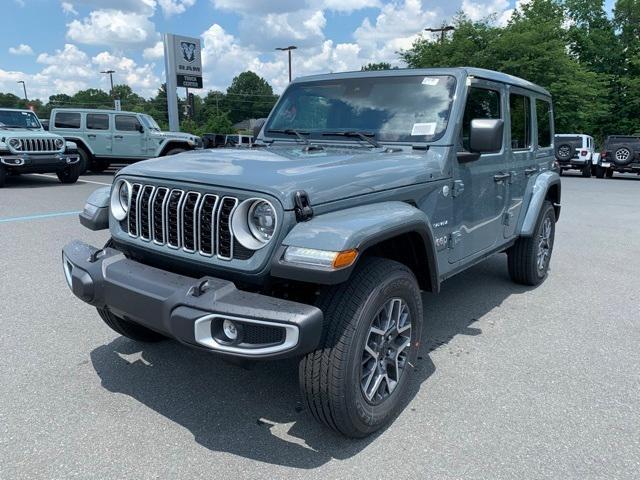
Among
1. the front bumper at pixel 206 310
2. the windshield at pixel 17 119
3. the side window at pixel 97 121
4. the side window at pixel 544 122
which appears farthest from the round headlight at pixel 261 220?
the side window at pixel 97 121

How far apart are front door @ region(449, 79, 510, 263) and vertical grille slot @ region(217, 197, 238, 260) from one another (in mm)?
1685

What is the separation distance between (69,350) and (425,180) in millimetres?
2642

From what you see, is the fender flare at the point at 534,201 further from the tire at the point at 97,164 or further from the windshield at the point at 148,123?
the tire at the point at 97,164

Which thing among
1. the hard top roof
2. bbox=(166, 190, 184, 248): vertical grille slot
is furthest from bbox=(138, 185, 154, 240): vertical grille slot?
the hard top roof

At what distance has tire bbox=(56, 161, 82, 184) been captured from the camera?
44.5ft

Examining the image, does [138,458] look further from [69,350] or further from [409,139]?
[409,139]

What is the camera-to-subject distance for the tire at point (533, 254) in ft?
16.3

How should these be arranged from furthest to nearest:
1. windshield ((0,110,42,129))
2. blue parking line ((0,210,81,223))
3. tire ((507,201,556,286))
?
1. windshield ((0,110,42,129))
2. blue parking line ((0,210,81,223))
3. tire ((507,201,556,286))

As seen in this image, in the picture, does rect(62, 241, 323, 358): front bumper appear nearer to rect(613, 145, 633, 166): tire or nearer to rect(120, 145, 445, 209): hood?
rect(120, 145, 445, 209): hood

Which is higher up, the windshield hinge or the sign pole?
the sign pole

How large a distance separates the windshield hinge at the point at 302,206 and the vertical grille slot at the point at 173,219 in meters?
0.64

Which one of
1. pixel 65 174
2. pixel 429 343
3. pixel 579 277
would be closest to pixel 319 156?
pixel 429 343

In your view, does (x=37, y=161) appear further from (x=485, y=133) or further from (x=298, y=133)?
(x=485, y=133)

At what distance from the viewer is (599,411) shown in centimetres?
293
